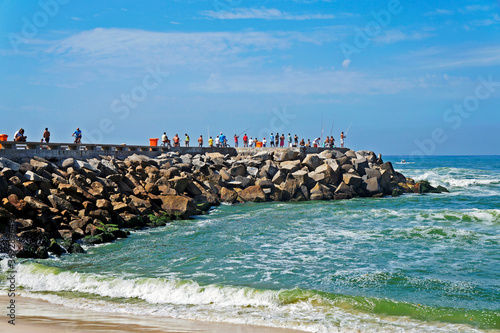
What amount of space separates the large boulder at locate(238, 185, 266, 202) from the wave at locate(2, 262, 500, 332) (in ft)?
46.6

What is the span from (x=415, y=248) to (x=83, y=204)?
11.2 meters

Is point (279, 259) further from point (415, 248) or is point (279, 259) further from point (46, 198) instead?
point (46, 198)

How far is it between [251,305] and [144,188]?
12.5 metres

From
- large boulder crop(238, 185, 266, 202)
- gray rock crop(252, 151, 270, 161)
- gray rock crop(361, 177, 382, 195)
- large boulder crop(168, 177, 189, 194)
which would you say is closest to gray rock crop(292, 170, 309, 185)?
large boulder crop(238, 185, 266, 202)

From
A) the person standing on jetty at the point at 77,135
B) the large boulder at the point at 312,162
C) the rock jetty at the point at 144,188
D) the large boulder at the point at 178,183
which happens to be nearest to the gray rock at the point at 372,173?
the rock jetty at the point at 144,188

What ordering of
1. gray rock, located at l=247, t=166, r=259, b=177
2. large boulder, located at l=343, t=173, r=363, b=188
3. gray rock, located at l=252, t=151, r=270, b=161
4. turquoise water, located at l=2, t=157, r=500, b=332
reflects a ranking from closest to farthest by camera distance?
turquoise water, located at l=2, t=157, r=500, b=332
gray rock, located at l=247, t=166, r=259, b=177
large boulder, located at l=343, t=173, r=363, b=188
gray rock, located at l=252, t=151, r=270, b=161

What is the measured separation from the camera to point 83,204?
53.1ft

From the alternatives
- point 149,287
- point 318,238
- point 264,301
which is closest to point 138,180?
point 318,238

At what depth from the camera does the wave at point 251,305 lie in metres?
7.68

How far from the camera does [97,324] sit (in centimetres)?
738

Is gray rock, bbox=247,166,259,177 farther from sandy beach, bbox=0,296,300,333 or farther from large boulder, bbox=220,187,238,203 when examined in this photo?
sandy beach, bbox=0,296,300,333

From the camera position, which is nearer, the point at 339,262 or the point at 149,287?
the point at 149,287

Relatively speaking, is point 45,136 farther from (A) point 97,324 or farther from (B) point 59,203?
(A) point 97,324

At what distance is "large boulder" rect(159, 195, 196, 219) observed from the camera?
18.9m
